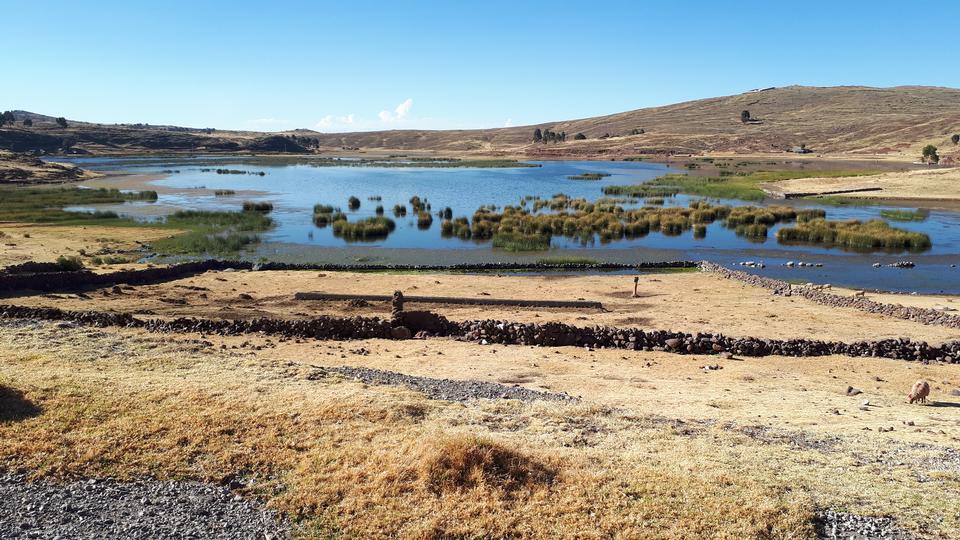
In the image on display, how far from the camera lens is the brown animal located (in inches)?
545

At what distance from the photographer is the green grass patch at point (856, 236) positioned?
39844mm

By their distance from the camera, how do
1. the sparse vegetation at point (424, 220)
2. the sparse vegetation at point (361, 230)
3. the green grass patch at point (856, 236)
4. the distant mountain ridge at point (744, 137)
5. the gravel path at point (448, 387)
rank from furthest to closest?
1. the distant mountain ridge at point (744, 137)
2. the sparse vegetation at point (424, 220)
3. the sparse vegetation at point (361, 230)
4. the green grass patch at point (856, 236)
5. the gravel path at point (448, 387)

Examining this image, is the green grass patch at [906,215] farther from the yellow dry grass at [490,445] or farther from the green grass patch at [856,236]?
the yellow dry grass at [490,445]

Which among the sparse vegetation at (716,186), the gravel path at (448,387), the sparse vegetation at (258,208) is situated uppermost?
the sparse vegetation at (716,186)

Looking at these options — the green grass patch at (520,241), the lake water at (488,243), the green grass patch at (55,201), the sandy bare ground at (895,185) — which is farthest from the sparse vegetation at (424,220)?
the sandy bare ground at (895,185)

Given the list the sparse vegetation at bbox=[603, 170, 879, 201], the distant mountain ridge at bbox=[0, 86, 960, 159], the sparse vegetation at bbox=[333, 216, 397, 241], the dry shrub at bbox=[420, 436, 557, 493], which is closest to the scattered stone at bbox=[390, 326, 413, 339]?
the dry shrub at bbox=[420, 436, 557, 493]

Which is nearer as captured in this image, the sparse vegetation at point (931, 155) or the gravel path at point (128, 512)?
the gravel path at point (128, 512)

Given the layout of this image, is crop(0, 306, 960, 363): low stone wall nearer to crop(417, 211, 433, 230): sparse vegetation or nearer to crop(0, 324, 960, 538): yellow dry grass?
crop(0, 324, 960, 538): yellow dry grass

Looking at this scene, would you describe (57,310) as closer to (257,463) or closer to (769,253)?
(257,463)

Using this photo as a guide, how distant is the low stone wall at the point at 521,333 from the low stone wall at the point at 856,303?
12.1 ft

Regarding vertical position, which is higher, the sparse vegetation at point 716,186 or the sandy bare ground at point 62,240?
the sparse vegetation at point 716,186

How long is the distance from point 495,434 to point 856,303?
19.2 metres

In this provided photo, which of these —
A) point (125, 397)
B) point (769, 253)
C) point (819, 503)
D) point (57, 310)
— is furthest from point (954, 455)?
point (769, 253)

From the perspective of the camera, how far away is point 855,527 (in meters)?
8.09
